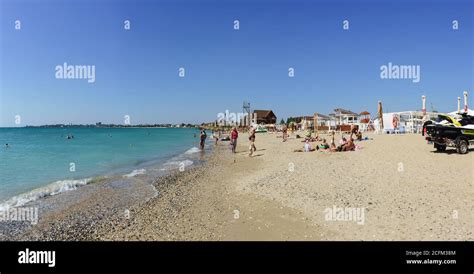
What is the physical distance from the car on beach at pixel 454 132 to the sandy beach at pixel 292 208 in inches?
91.5

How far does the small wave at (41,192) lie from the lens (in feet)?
38.8

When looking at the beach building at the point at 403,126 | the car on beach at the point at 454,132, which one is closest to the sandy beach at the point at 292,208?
the car on beach at the point at 454,132

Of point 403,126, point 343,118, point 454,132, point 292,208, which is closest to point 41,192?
point 292,208

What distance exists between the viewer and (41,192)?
1395 cm

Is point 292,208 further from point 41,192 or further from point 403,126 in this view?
point 403,126

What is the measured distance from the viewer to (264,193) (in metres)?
10.5

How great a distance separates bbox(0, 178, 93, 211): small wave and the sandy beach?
53.7 inches

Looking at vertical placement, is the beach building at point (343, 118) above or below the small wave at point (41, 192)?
above

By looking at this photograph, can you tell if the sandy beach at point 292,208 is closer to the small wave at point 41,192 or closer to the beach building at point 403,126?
the small wave at point 41,192

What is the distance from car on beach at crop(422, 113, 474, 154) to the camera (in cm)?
1595

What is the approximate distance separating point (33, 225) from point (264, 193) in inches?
295

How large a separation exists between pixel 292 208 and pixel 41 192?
12516 millimetres
